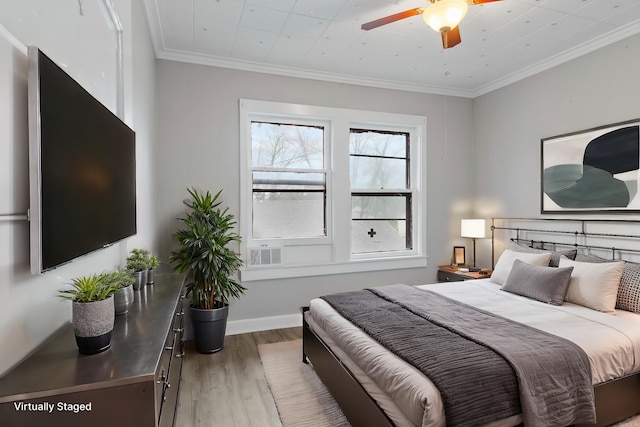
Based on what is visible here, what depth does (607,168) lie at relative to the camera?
323 cm

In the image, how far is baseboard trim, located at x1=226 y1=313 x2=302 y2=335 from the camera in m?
3.80

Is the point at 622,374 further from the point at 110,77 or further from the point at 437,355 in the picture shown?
the point at 110,77

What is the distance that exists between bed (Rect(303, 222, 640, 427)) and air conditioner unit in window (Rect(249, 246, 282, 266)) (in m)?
1.04

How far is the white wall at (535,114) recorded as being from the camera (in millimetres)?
3158

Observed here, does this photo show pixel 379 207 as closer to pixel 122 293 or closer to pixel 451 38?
pixel 451 38

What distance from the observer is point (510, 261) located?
348 cm

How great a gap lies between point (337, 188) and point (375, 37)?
1.67 m

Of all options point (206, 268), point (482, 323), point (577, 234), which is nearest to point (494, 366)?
point (482, 323)

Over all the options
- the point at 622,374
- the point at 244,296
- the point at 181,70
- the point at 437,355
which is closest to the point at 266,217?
the point at 244,296

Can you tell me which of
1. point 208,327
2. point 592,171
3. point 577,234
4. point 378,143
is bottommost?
point 208,327

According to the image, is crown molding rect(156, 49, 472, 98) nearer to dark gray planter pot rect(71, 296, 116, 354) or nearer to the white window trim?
the white window trim

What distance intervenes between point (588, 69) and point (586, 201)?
129cm

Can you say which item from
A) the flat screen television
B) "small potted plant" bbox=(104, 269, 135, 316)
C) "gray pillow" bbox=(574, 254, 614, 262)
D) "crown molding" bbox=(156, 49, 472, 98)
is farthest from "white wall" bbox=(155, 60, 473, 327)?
"small potted plant" bbox=(104, 269, 135, 316)

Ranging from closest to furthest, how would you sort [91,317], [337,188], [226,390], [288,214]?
[91,317], [226,390], [288,214], [337,188]
